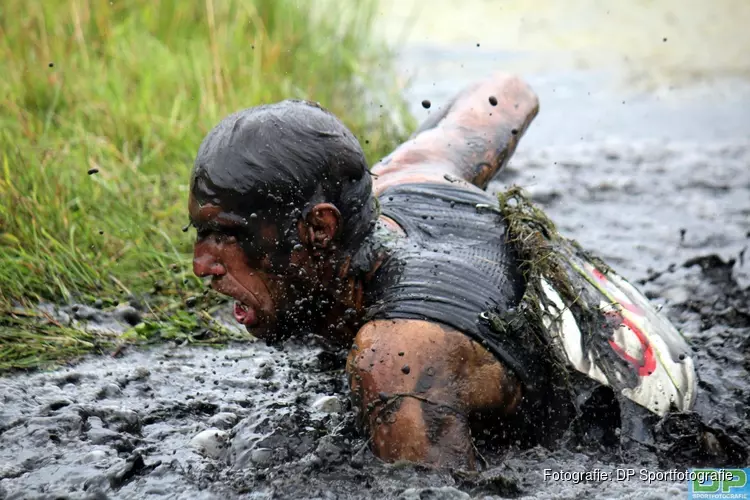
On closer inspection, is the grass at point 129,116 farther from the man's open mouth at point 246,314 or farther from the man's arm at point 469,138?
the man's open mouth at point 246,314

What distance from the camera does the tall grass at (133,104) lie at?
493cm

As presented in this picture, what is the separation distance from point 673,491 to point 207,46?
468 centimetres

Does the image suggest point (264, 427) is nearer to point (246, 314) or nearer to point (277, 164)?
point (246, 314)

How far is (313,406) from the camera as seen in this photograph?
3.94 m

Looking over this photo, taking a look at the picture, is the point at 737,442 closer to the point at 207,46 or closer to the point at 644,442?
the point at 644,442

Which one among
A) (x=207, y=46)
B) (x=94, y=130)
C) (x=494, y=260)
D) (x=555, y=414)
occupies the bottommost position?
(x=555, y=414)

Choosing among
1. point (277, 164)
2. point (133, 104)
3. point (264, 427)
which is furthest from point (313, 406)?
point (133, 104)

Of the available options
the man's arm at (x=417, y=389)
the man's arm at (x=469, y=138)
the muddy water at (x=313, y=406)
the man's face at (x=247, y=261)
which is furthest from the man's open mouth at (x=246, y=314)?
the man's arm at (x=469, y=138)

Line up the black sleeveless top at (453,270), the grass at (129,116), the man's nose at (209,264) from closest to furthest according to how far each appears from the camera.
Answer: the black sleeveless top at (453,270)
the man's nose at (209,264)
the grass at (129,116)

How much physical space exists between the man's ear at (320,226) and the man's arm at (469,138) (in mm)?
554

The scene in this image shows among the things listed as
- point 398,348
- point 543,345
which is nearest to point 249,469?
point 398,348

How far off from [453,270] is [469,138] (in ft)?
3.72

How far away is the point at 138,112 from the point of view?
6.24 meters

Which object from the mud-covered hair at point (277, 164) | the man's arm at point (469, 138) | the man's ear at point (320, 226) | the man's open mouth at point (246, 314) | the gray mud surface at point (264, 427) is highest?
the man's arm at point (469, 138)
